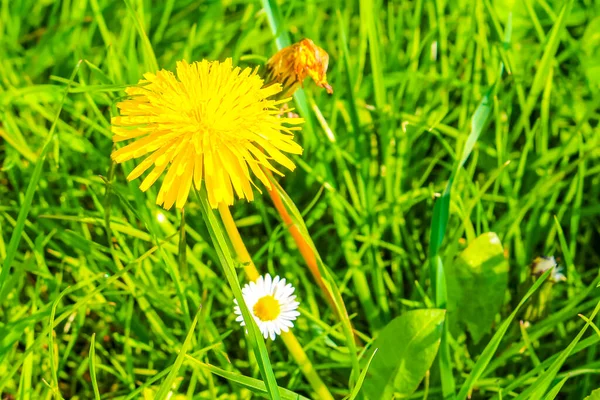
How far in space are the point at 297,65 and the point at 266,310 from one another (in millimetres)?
321

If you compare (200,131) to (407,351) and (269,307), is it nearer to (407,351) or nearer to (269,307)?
(269,307)

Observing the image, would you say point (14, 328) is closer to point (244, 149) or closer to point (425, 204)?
point (244, 149)

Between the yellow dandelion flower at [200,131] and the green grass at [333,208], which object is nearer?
the yellow dandelion flower at [200,131]

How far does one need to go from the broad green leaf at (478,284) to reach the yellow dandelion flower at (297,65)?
34 cm

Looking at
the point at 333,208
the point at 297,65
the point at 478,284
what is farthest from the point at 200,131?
the point at 478,284

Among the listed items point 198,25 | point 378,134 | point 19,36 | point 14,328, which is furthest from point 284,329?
point 19,36

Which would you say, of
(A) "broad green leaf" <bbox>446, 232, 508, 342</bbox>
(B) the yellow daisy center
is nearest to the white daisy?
(B) the yellow daisy center

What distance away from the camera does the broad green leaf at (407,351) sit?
0.79 m

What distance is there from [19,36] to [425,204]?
90 centimetres

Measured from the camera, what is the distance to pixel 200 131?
0.68 metres

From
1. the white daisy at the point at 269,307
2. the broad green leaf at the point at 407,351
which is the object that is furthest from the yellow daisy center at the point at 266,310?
the broad green leaf at the point at 407,351

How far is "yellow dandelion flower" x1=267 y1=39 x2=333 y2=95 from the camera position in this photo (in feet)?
2.68

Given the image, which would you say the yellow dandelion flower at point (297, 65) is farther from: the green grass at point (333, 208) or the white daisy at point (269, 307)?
the white daisy at point (269, 307)

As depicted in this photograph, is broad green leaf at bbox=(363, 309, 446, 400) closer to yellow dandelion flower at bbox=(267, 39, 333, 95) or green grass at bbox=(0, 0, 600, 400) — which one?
green grass at bbox=(0, 0, 600, 400)
